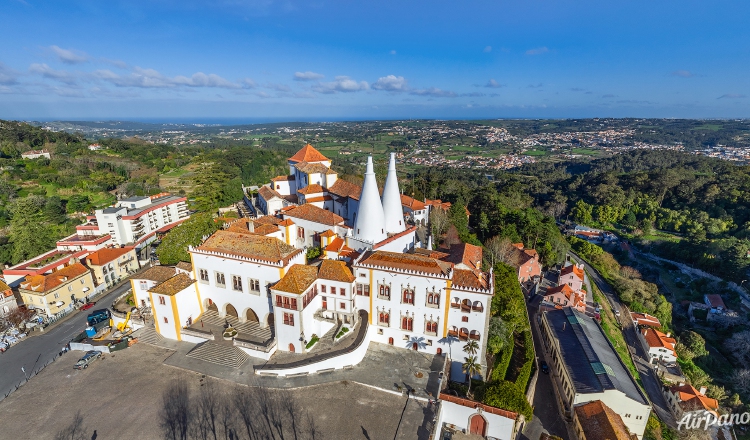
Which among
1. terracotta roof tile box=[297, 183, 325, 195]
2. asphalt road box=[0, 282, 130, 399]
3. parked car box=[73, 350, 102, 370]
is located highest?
terracotta roof tile box=[297, 183, 325, 195]

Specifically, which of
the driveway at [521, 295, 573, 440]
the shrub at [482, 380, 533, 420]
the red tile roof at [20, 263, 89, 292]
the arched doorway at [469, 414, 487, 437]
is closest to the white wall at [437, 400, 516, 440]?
the arched doorway at [469, 414, 487, 437]

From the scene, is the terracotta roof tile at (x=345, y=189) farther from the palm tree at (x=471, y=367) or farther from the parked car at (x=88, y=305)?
the parked car at (x=88, y=305)

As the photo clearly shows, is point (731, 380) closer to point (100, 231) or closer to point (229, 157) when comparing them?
point (100, 231)

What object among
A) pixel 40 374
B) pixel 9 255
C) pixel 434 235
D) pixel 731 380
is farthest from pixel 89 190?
pixel 731 380

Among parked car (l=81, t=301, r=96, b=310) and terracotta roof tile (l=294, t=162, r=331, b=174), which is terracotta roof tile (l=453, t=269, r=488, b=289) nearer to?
terracotta roof tile (l=294, t=162, r=331, b=174)

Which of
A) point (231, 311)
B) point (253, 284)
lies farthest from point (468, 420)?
point (231, 311)

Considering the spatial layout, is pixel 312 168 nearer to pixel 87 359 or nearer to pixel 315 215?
pixel 315 215
